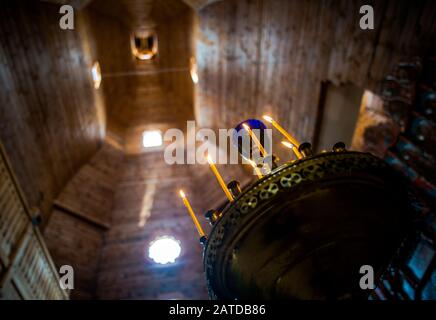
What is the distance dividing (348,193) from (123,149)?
36.1 feet

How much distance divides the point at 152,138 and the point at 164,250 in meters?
5.34

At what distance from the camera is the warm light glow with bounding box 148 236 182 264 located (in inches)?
327

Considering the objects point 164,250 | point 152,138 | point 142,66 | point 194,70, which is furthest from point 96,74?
point 164,250

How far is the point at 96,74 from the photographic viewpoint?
36.8ft

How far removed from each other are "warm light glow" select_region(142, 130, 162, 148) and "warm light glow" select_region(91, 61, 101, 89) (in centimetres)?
246

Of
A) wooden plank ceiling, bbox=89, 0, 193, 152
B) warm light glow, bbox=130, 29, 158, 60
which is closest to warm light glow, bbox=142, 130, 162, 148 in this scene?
wooden plank ceiling, bbox=89, 0, 193, 152

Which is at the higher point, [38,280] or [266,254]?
[38,280]

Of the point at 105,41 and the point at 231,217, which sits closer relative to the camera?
the point at 231,217

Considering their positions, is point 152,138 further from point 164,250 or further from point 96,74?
point 164,250

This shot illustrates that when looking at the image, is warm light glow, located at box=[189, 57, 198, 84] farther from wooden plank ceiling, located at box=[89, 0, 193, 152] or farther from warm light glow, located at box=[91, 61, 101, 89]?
warm light glow, located at box=[91, 61, 101, 89]

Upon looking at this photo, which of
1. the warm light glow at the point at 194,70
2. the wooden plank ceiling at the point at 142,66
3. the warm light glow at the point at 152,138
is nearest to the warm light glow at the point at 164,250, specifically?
the wooden plank ceiling at the point at 142,66

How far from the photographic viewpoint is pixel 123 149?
12.2 metres

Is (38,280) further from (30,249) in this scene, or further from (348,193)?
(348,193)
